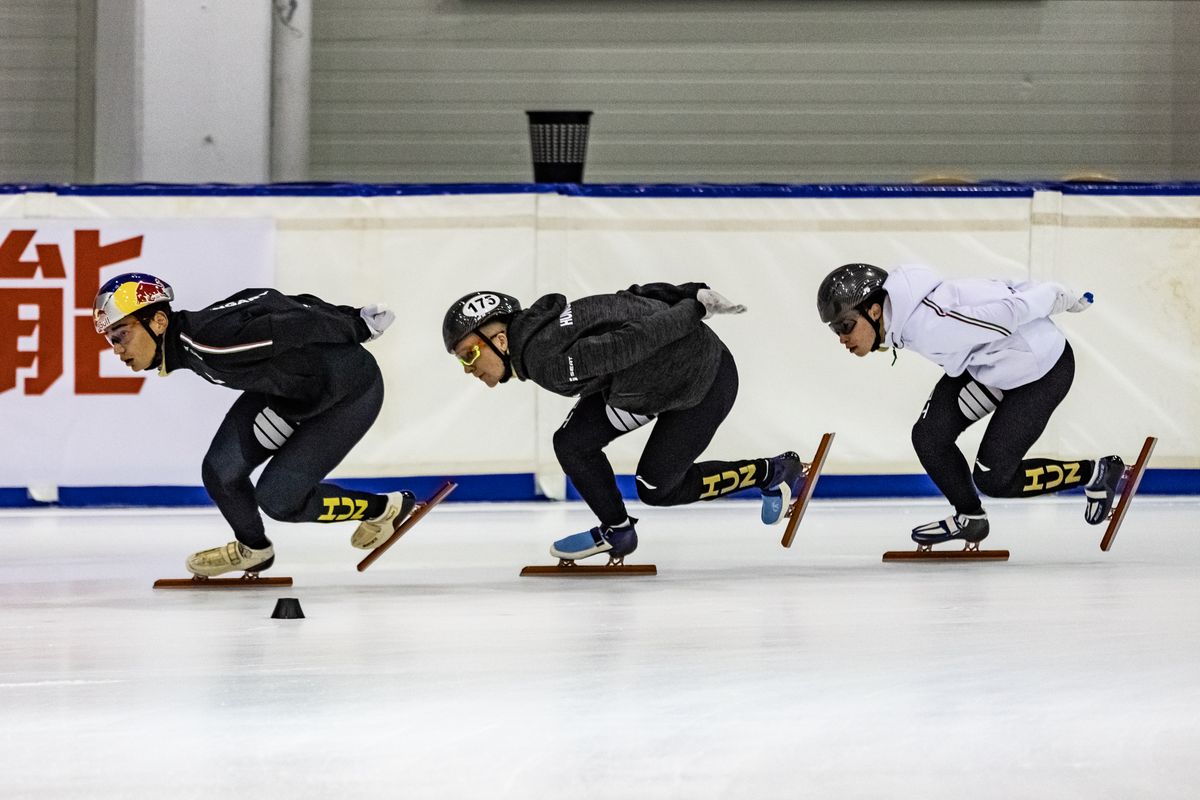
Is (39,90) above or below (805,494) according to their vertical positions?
above

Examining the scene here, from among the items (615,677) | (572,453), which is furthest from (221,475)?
(615,677)

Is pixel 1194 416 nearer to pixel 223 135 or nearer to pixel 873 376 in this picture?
pixel 873 376

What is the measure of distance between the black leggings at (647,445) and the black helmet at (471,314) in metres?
0.55

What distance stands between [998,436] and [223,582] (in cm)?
251

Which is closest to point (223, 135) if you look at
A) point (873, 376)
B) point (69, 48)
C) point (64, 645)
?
point (69, 48)

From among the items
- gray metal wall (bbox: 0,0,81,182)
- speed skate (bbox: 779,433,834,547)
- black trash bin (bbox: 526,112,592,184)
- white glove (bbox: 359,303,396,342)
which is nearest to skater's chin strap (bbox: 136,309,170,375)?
white glove (bbox: 359,303,396,342)

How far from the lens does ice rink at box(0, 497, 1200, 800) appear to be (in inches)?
97.7

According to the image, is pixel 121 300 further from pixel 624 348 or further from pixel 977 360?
pixel 977 360

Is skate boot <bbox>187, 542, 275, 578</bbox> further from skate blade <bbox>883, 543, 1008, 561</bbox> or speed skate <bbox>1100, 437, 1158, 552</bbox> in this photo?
speed skate <bbox>1100, 437, 1158, 552</bbox>

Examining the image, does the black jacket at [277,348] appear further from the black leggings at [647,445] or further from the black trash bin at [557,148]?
the black trash bin at [557,148]

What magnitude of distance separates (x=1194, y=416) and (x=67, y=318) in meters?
5.04

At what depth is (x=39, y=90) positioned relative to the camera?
939cm

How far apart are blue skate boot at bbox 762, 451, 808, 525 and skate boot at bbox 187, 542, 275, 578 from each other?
1627 millimetres

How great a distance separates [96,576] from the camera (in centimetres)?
487
